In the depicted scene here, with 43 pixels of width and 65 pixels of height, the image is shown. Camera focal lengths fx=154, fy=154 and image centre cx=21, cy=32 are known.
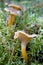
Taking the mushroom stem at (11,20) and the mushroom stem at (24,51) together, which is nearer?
the mushroom stem at (24,51)

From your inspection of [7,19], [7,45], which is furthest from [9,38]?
[7,19]

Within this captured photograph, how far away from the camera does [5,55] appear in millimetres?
1014

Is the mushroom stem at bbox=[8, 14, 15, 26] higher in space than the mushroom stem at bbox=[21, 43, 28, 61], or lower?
higher

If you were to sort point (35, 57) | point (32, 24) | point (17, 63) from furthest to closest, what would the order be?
point (32, 24) → point (35, 57) → point (17, 63)

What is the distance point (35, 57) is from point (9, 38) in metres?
0.24

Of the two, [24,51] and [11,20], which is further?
[11,20]

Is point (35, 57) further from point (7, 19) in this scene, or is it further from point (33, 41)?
point (7, 19)

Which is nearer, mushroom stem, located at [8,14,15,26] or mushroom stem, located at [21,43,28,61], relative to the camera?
mushroom stem, located at [21,43,28,61]

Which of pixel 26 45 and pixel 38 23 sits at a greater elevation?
pixel 38 23

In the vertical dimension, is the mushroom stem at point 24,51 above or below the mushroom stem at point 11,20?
below

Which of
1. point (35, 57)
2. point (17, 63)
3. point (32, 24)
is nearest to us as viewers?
point (17, 63)

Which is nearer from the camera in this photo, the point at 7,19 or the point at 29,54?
the point at 29,54

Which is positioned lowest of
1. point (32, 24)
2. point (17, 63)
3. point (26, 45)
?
point (17, 63)

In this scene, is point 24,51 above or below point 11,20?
below
